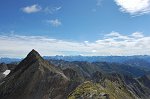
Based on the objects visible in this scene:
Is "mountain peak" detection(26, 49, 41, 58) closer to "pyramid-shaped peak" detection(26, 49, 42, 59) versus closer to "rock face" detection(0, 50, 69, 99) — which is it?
"pyramid-shaped peak" detection(26, 49, 42, 59)

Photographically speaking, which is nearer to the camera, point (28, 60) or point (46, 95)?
point (46, 95)

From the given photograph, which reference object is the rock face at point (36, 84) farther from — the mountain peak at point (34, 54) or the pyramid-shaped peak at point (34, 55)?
the mountain peak at point (34, 54)

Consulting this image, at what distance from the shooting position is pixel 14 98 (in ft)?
360

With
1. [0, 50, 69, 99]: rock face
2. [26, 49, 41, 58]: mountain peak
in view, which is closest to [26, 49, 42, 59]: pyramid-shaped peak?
[26, 49, 41, 58]: mountain peak

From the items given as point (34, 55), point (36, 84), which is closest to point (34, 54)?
point (34, 55)

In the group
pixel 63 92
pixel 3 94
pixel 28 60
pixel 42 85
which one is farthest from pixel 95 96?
pixel 28 60

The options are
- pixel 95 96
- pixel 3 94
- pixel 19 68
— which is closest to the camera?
pixel 95 96

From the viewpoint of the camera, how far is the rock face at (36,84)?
355ft

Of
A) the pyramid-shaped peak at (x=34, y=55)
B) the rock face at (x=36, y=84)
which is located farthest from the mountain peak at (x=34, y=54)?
the rock face at (x=36, y=84)

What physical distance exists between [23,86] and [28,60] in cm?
2156

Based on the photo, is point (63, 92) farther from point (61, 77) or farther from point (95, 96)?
point (95, 96)

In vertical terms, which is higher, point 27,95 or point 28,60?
point 28,60

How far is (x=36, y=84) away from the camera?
368ft

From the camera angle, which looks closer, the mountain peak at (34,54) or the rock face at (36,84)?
the rock face at (36,84)
